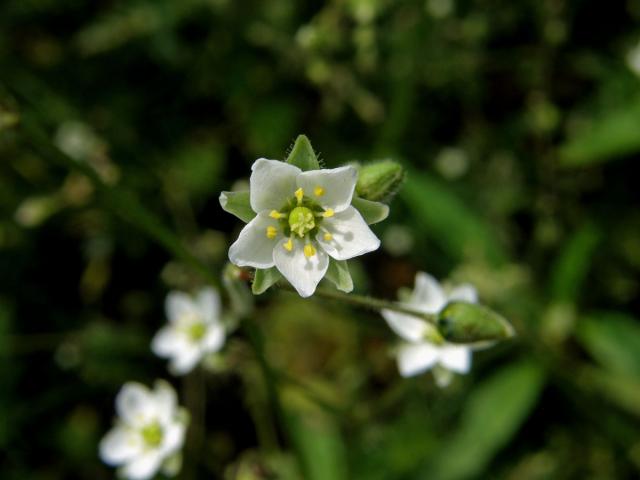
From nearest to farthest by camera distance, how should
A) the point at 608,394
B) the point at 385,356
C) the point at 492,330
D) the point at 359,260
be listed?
the point at 492,330 < the point at 608,394 < the point at 385,356 < the point at 359,260

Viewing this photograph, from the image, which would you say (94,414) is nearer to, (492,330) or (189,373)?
(189,373)

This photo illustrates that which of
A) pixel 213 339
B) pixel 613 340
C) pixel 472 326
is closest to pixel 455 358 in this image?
pixel 472 326

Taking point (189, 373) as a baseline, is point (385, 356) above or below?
above

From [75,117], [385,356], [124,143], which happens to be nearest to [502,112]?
[385,356]

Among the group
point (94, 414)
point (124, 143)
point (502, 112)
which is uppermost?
point (502, 112)

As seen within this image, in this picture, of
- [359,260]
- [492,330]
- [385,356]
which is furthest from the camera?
[359,260]

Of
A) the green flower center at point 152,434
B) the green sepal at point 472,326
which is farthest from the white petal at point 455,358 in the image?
the green flower center at point 152,434
